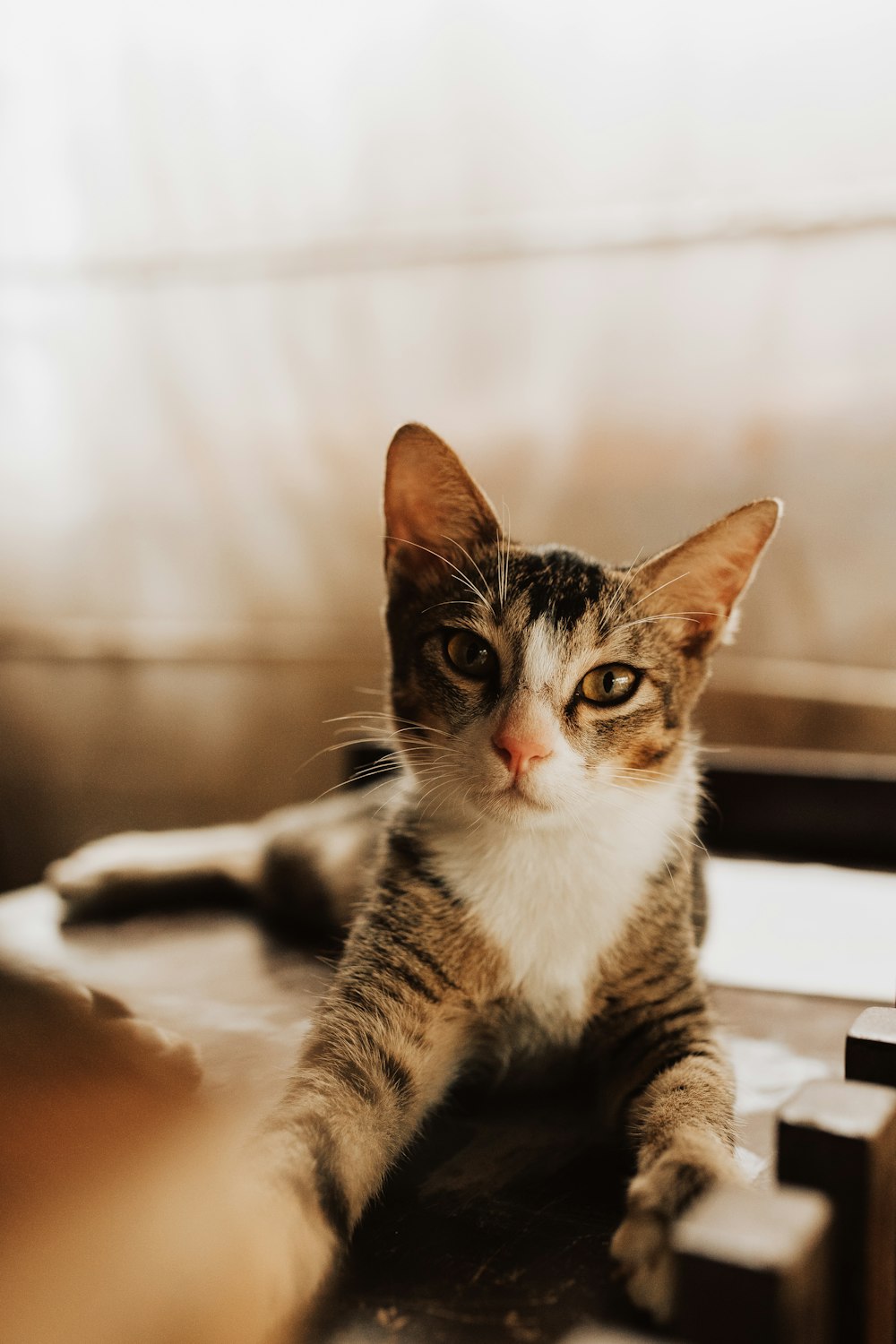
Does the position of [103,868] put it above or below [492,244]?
below

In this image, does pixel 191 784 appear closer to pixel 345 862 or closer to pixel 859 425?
pixel 345 862

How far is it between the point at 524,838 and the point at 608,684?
13 centimetres

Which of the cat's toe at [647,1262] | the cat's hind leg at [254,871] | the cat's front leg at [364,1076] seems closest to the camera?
the cat's toe at [647,1262]

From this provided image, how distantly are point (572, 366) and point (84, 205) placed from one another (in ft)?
2.79

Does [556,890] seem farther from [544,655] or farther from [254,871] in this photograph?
[254,871]

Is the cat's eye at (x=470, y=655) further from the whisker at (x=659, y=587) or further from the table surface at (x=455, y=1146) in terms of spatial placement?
the table surface at (x=455, y=1146)

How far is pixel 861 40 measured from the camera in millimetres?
1378

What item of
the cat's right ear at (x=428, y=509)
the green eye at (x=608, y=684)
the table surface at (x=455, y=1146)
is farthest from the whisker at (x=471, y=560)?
the table surface at (x=455, y=1146)

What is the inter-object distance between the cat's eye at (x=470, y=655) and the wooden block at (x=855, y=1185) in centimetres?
41

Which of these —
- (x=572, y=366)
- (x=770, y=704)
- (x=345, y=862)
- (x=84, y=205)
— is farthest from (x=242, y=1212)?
(x=84, y=205)

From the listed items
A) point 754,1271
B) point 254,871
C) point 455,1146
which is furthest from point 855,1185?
point 254,871

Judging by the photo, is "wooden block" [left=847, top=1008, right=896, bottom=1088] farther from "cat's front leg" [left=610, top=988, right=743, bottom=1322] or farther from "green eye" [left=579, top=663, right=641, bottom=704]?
"green eye" [left=579, top=663, right=641, bottom=704]

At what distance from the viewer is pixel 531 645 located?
2.68 feet

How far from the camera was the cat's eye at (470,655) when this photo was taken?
2.77 ft
